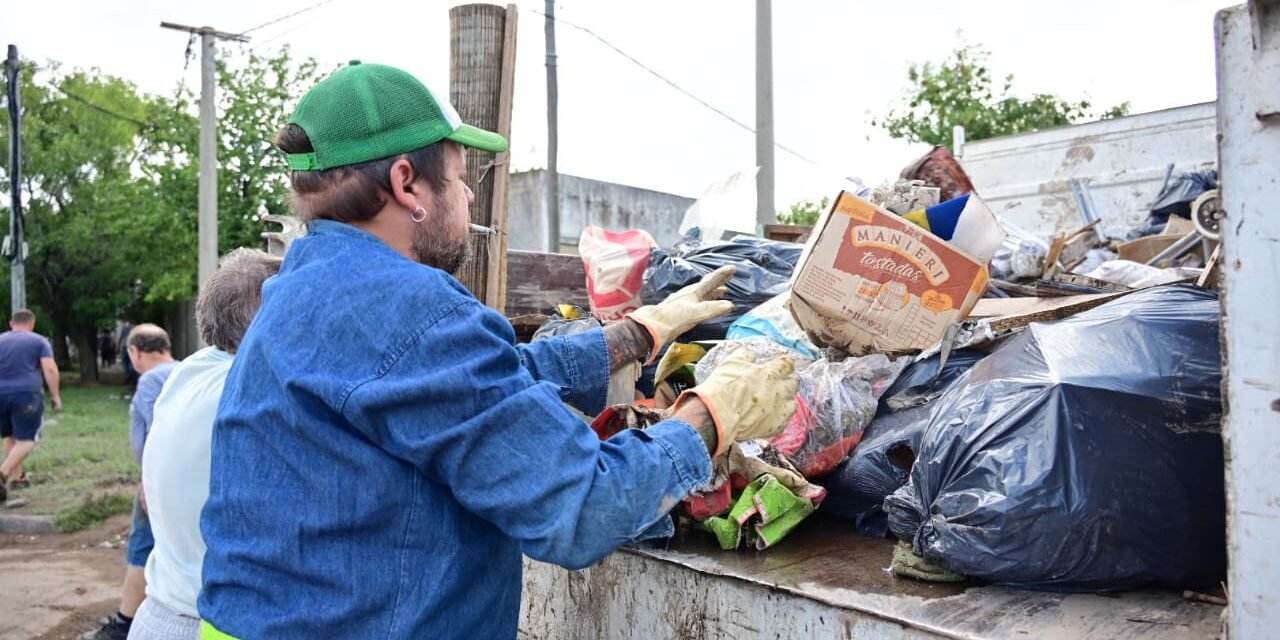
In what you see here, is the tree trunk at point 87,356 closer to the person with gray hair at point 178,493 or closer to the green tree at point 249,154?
the green tree at point 249,154

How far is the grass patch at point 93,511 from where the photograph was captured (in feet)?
22.4

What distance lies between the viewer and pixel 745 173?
4.36 m

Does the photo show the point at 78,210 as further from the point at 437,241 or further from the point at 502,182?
the point at 437,241

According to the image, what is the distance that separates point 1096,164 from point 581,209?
12.7 metres

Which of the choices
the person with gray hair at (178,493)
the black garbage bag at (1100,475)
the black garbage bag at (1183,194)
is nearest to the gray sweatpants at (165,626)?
the person with gray hair at (178,493)

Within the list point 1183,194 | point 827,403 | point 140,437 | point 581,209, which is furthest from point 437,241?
point 581,209

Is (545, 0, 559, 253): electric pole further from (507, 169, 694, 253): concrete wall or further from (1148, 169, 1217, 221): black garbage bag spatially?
(1148, 169, 1217, 221): black garbage bag

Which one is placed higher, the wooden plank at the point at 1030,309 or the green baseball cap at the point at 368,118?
the green baseball cap at the point at 368,118

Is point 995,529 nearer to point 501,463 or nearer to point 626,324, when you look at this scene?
point 626,324

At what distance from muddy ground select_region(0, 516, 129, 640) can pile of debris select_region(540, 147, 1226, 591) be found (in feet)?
11.4

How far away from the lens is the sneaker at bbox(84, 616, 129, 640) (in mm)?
4289

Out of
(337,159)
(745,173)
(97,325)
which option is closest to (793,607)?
(337,159)

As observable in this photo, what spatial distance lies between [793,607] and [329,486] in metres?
0.85

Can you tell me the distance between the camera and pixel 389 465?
4.28 ft
